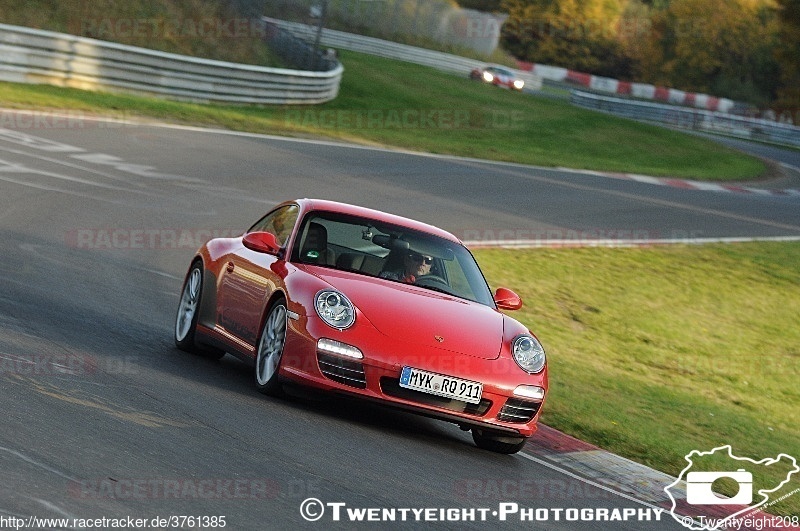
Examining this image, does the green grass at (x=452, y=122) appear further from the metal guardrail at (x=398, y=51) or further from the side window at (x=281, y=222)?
the side window at (x=281, y=222)

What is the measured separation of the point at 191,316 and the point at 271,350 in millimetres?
1807

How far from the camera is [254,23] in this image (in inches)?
1443

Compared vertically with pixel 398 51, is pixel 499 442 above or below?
above

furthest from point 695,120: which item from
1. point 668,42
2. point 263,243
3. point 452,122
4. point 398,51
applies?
point 263,243

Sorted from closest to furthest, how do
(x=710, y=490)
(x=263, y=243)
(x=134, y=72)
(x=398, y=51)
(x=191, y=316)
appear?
(x=710, y=490) < (x=263, y=243) < (x=191, y=316) < (x=134, y=72) < (x=398, y=51)

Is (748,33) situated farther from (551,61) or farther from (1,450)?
(1,450)

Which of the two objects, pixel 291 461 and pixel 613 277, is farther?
pixel 613 277

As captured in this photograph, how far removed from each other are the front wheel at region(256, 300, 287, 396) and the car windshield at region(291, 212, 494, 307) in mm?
611

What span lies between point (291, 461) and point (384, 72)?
4017 centimetres

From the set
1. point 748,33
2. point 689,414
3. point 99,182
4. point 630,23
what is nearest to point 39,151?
point 99,182

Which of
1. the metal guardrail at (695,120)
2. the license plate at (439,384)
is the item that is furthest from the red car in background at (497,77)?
the license plate at (439,384)

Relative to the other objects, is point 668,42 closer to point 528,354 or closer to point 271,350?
point 528,354

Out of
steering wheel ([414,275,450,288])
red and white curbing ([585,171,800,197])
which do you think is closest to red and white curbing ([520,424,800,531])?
steering wheel ([414,275,450,288])

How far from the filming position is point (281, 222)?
33.1ft
